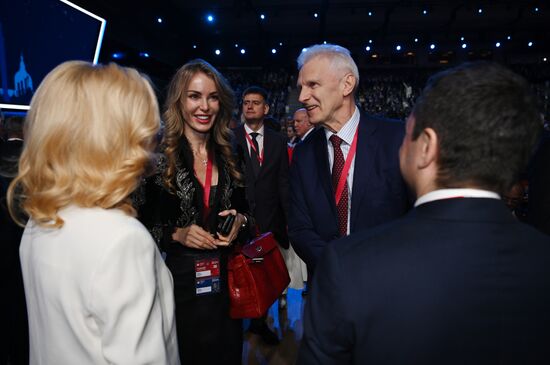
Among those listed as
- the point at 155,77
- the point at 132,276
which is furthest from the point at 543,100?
the point at 132,276

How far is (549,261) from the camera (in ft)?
2.44

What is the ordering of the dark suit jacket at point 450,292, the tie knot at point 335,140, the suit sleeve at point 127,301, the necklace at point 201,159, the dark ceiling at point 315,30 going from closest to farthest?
the dark suit jacket at point 450,292 < the suit sleeve at point 127,301 < the tie knot at point 335,140 < the necklace at point 201,159 < the dark ceiling at point 315,30

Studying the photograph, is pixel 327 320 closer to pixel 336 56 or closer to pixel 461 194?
pixel 461 194

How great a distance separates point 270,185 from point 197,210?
1569 millimetres

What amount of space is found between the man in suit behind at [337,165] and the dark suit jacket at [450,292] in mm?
917

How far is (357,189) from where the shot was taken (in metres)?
1.67

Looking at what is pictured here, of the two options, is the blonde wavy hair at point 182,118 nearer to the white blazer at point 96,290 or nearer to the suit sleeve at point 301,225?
the suit sleeve at point 301,225

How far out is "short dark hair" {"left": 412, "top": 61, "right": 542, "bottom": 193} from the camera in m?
0.74

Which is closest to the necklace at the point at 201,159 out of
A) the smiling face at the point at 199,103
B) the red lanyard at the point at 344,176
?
the smiling face at the point at 199,103

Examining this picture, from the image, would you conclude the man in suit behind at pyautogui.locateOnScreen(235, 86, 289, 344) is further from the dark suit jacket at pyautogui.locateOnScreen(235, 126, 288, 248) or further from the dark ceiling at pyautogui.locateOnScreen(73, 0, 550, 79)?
the dark ceiling at pyautogui.locateOnScreen(73, 0, 550, 79)

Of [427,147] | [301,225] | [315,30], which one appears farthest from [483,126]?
[315,30]

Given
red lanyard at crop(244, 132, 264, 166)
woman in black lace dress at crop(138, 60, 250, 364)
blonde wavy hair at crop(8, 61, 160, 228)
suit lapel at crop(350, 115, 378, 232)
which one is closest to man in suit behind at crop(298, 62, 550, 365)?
blonde wavy hair at crop(8, 61, 160, 228)

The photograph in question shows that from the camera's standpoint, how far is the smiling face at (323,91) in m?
1.80

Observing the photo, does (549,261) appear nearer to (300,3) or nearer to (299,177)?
(299,177)
